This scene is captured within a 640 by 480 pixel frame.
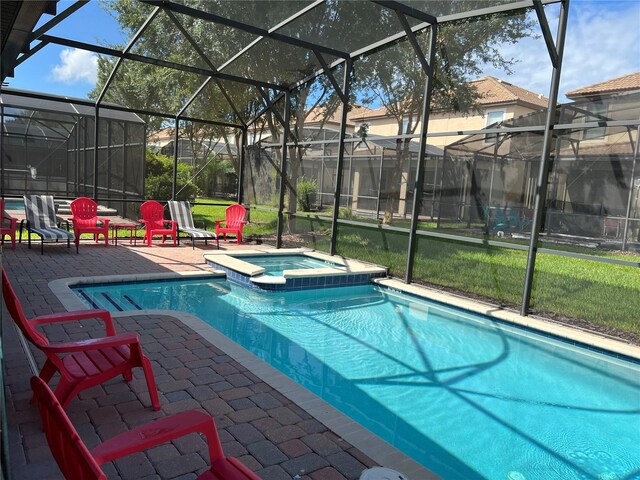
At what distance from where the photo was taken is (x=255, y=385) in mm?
3264

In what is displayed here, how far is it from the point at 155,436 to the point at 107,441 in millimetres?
159

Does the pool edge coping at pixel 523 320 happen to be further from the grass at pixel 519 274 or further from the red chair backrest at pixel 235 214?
the red chair backrest at pixel 235 214

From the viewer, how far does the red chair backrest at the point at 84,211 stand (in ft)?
28.6

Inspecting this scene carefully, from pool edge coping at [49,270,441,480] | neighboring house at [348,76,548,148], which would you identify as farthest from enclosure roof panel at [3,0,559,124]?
pool edge coping at [49,270,441,480]

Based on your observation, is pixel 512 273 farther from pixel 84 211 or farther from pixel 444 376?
pixel 84 211

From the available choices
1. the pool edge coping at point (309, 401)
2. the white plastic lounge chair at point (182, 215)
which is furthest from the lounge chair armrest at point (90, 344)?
the white plastic lounge chair at point (182, 215)

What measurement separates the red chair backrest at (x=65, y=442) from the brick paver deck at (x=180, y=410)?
0.87 meters

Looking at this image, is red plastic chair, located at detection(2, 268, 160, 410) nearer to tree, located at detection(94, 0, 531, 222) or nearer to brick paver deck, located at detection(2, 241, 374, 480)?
brick paver deck, located at detection(2, 241, 374, 480)

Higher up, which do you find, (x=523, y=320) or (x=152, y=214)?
(x=152, y=214)

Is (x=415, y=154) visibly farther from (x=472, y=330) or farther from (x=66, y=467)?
(x=66, y=467)

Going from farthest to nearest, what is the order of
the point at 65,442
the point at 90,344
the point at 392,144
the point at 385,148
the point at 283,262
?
the point at 283,262
the point at 385,148
the point at 392,144
the point at 90,344
the point at 65,442

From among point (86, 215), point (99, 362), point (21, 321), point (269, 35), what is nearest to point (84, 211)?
point (86, 215)

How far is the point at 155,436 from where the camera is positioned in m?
1.65

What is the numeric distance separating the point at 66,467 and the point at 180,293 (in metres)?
5.50
